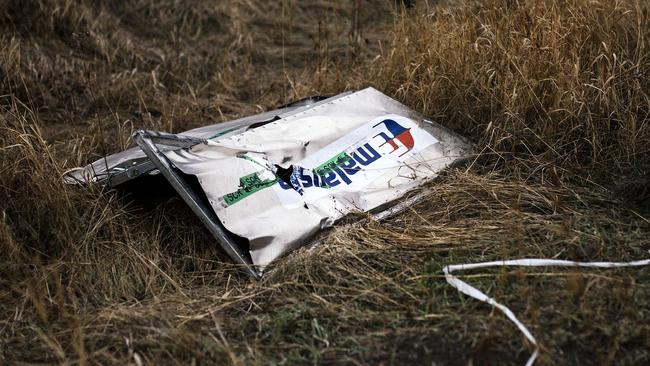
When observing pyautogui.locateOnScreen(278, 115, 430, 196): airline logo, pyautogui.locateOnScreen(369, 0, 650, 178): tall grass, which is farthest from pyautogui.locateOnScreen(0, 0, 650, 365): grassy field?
pyautogui.locateOnScreen(278, 115, 430, 196): airline logo

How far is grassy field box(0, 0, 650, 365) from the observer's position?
2.64m

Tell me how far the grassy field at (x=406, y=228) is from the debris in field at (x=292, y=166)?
11cm

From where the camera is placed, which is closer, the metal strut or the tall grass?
the metal strut

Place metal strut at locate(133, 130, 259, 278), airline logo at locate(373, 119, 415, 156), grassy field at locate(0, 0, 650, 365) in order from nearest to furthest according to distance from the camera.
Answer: grassy field at locate(0, 0, 650, 365)
metal strut at locate(133, 130, 259, 278)
airline logo at locate(373, 119, 415, 156)

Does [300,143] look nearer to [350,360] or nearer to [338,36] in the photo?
[350,360]

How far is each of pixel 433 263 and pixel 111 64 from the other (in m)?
3.28

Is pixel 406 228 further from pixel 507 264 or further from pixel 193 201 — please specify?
pixel 193 201

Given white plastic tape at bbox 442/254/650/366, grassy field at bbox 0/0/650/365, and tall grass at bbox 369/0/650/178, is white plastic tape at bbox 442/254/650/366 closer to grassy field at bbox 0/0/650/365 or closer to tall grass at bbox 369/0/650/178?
grassy field at bbox 0/0/650/365

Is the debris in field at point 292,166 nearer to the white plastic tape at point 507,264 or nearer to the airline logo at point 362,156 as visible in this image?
the airline logo at point 362,156

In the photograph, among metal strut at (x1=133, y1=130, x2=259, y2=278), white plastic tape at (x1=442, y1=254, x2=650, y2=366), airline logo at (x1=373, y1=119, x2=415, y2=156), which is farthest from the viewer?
airline logo at (x1=373, y1=119, x2=415, y2=156)

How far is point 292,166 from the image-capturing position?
343 centimetres

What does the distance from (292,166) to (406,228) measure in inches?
21.9

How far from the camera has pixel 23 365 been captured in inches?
104

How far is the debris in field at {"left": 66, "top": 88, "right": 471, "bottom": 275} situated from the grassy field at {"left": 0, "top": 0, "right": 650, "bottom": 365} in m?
0.11
